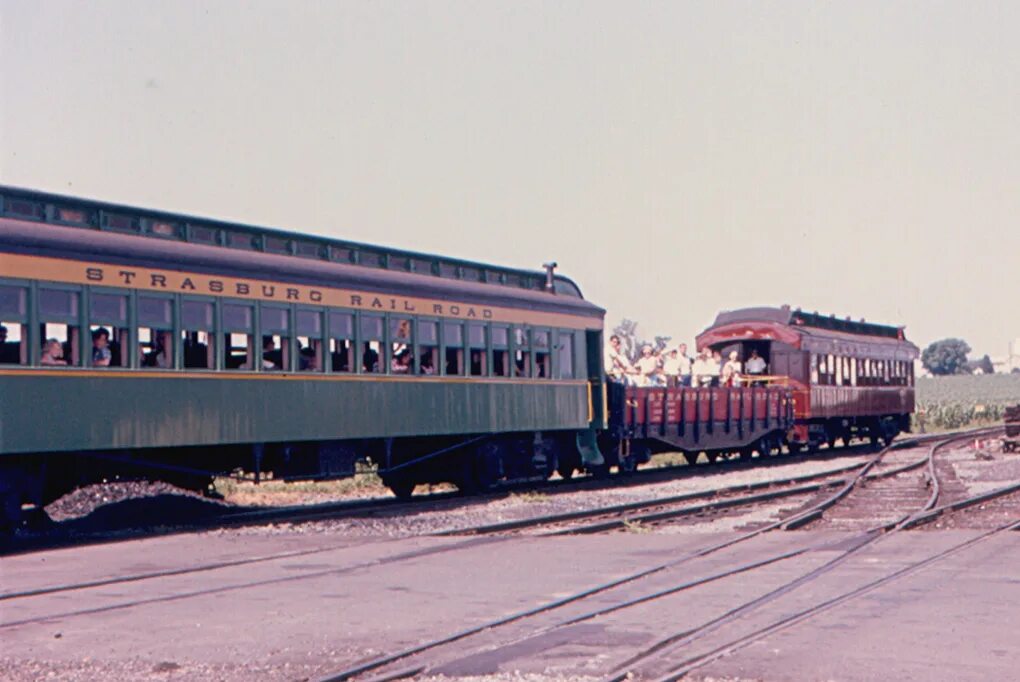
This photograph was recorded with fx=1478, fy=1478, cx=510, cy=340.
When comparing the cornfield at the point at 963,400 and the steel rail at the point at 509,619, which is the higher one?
the cornfield at the point at 963,400

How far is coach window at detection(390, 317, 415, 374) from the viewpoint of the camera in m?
20.0

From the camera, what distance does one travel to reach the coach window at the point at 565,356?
24594 mm

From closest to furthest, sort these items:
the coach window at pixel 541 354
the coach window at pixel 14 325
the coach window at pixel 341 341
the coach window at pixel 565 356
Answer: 1. the coach window at pixel 14 325
2. the coach window at pixel 341 341
3. the coach window at pixel 541 354
4. the coach window at pixel 565 356

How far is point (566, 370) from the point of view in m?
24.8

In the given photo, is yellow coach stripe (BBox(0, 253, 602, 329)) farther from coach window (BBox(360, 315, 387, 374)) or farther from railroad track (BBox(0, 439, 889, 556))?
A: railroad track (BBox(0, 439, 889, 556))

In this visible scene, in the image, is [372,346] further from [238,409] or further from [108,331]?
[108,331]

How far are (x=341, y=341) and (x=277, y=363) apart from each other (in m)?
1.36

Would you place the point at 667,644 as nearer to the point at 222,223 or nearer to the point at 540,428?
the point at 222,223

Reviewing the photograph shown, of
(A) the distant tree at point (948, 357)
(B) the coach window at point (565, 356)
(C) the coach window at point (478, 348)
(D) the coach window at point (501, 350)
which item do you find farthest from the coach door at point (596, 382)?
(A) the distant tree at point (948, 357)

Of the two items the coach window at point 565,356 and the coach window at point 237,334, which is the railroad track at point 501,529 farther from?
the coach window at point 565,356

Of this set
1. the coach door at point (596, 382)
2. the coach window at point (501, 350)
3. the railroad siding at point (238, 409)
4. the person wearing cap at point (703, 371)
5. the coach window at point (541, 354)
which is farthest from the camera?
the person wearing cap at point (703, 371)

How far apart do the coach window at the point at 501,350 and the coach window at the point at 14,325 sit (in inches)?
369

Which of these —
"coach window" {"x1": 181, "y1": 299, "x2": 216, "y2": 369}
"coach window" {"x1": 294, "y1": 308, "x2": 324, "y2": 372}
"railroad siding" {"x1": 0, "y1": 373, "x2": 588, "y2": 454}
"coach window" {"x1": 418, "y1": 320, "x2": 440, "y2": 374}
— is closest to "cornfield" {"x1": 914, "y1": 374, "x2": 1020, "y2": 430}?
"railroad siding" {"x1": 0, "y1": 373, "x2": 588, "y2": 454}

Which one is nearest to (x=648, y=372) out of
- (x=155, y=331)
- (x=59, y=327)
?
(x=155, y=331)
